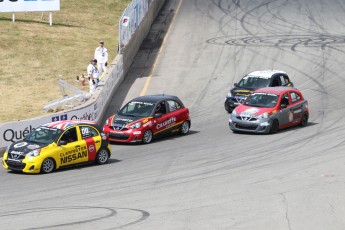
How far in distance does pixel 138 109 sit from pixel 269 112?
456 centimetres

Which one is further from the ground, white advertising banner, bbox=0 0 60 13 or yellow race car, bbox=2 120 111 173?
white advertising banner, bbox=0 0 60 13

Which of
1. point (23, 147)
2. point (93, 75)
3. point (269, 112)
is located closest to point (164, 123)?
point (269, 112)

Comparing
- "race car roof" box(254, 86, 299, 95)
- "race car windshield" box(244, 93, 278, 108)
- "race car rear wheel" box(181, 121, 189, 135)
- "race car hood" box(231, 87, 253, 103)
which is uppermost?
"race car roof" box(254, 86, 299, 95)

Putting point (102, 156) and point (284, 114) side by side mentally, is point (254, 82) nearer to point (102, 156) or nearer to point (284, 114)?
point (284, 114)

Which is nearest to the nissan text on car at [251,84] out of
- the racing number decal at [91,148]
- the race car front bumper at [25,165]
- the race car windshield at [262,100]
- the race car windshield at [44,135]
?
the race car windshield at [262,100]

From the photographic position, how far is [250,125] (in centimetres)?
2853

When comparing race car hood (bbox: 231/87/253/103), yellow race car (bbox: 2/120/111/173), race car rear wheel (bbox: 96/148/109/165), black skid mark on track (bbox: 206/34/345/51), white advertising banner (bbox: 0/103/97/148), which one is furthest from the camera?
black skid mark on track (bbox: 206/34/345/51)

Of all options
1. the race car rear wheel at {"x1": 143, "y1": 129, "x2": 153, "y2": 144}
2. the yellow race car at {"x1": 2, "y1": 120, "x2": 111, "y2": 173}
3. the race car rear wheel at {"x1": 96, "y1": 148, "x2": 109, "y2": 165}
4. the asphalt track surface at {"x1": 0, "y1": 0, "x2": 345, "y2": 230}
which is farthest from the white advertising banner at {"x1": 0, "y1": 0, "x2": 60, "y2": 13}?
the race car rear wheel at {"x1": 96, "y1": 148, "x2": 109, "y2": 165}

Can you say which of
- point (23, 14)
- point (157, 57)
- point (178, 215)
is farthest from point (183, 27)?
point (178, 215)

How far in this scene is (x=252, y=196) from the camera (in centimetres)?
1800

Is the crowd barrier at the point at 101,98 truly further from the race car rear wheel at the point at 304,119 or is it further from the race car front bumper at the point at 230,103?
the race car rear wheel at the point at 304,119

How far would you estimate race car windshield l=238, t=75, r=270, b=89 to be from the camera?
32.9m

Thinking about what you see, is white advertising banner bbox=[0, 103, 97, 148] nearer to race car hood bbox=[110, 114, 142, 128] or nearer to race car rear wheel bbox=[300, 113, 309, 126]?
race car hood bbox=[110, 114, 142, 128]

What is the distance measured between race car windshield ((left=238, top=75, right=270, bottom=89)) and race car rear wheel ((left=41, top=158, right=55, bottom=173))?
11981 mm
